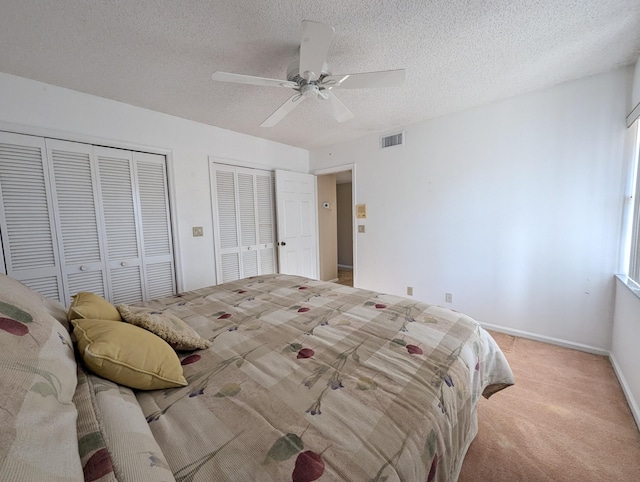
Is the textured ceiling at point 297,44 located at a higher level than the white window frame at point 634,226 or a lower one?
higher

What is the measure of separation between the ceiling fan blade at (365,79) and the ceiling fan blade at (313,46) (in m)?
0.11

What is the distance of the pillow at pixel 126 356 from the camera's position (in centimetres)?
83

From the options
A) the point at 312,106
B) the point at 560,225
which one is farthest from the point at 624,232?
the point at 312,106

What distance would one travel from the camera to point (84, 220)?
2334 millimetres

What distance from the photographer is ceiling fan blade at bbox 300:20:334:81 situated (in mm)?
1195

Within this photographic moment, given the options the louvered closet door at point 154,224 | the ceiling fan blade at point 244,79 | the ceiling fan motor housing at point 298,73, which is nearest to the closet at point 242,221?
the louvered closet door at point 154,224

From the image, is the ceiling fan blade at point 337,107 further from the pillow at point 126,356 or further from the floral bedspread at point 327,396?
the pillow at point 126,356

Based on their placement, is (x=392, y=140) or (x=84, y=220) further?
(x=392, y=140)

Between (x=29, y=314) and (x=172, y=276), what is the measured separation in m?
2.26

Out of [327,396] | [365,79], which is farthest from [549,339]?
[365,79]

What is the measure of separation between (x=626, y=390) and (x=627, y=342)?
33 centimetres

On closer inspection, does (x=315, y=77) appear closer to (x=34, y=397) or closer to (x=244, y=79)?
(x=244, y=79)

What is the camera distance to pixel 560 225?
2352mm

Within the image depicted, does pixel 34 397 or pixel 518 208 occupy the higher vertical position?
pixel 518 208
